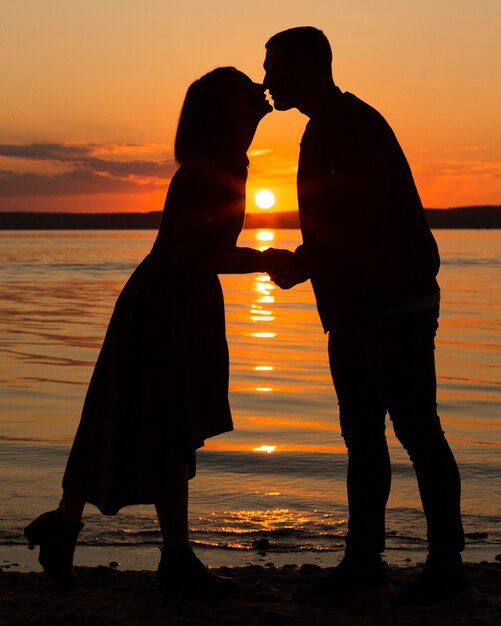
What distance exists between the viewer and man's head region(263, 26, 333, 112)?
4395 mm

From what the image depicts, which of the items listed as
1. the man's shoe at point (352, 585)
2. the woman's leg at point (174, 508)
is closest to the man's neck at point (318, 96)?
the woman's leg at point (174, 508)

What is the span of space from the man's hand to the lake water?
1548 millimetres

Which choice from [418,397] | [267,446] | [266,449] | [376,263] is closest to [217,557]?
[418,397]

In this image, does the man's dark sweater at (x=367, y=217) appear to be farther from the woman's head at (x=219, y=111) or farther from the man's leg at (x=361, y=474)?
the woman's head at (x=219, y=111)

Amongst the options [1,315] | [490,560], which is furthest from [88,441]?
[1,315]

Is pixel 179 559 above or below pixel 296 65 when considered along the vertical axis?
below

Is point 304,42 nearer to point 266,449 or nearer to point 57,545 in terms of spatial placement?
point 57,545

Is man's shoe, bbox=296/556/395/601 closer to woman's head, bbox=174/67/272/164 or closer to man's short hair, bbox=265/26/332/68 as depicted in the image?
woman's head, bbox=174/67/272/164

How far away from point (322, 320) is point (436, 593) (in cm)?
116

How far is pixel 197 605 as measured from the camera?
444cm

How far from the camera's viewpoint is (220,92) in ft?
14.8

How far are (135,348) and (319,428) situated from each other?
500cm

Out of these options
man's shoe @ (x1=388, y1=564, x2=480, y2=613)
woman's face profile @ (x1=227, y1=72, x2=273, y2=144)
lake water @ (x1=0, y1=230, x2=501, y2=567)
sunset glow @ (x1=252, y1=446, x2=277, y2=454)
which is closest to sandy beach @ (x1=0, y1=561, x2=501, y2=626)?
man's shoe @ (x1=388, y1=564, x2=480, y2=613)

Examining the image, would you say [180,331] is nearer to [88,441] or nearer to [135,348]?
[135,348]
